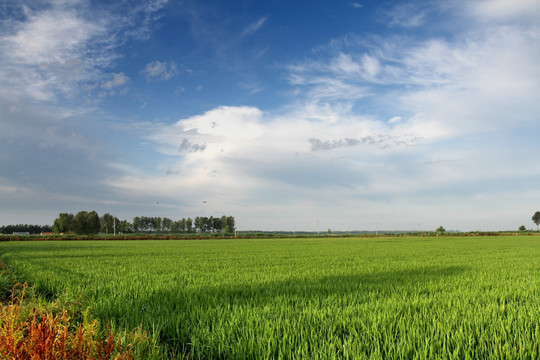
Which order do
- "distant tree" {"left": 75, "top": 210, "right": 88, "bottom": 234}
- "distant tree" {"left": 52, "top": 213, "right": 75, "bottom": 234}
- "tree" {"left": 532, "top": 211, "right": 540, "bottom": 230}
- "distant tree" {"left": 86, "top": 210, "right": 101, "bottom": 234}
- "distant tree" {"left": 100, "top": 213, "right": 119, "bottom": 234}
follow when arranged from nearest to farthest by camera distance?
"distant tree" {"left": 75, "top": 210, "right": 88, "bottom": 234}, "distant tree" {"left": 86, "top": 210, "right": 101, "bottom": 234}, "distant tree" {"left": 52, "top": 213, "right": 75, "bottom": 234}, "distant tree" {"left": 100, "top": 213, "right": 119, "bottom": 234}, "tree" {"left": 532, "top": 211, "right": 540, "bottom": 230}

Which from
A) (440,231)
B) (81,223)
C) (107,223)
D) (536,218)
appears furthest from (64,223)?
(536,218)

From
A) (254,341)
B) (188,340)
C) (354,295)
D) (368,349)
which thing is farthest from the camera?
(354,295)

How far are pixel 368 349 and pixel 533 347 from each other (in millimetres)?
1914

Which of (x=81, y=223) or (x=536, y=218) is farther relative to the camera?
(x=536, y=218)

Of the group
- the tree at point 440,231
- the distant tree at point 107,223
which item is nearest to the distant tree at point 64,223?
the distant tree at point 107,223

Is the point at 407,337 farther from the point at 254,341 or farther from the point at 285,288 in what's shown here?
the point at 285,288

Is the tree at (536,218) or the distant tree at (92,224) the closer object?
the distant tree at (92,224)

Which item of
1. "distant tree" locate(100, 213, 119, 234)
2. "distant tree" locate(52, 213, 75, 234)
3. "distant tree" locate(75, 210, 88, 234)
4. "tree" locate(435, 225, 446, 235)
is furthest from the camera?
"distant tree" locate(100, 213, 119, 234)

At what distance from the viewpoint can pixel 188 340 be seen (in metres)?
4.48

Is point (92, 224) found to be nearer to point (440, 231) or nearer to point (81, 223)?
point (81, 223)

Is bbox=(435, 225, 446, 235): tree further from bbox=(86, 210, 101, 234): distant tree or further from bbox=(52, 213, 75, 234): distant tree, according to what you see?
bbox=(52, 213, 75, 234): distant tree

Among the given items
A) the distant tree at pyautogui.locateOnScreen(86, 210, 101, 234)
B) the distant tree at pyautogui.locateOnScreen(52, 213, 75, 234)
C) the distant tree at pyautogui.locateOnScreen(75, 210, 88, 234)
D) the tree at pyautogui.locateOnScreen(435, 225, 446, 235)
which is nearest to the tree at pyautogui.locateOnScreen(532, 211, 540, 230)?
the tree at pyautogui.locateOnScreen(435, 225, 446, 235)

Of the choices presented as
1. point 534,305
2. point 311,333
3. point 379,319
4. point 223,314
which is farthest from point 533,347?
point 223,314

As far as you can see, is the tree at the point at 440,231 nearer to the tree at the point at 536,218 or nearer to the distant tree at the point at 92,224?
the tree at the point at 536,218
